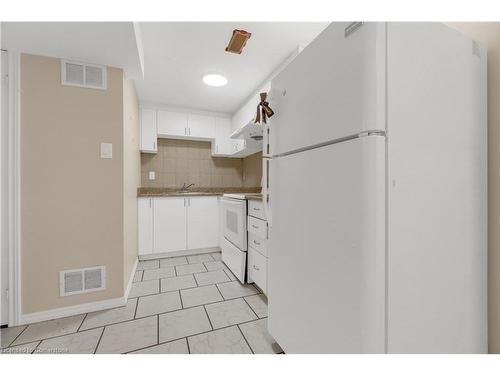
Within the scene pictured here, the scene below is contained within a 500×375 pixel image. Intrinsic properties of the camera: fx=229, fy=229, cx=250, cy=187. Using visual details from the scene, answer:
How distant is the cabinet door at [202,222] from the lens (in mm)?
3217

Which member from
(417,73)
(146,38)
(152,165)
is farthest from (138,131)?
(417,73)

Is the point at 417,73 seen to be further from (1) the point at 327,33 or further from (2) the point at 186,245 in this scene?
(2) the point at 186,245

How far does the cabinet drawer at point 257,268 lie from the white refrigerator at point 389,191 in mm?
781

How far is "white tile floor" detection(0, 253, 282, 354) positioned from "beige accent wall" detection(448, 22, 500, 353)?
103 centimetres

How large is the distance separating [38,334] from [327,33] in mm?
2361

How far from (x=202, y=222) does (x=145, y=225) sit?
0.74 metres

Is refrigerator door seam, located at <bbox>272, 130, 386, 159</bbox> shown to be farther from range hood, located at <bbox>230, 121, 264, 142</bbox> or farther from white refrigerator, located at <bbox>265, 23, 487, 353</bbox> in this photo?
range hood, located at <bbox>230, 121, 264, 142</bbox>

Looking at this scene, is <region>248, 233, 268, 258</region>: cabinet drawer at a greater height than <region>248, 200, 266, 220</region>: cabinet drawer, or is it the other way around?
<region>248, 200, 266, 220</region>: cabinet drawer

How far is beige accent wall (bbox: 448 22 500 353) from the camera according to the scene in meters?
1.01

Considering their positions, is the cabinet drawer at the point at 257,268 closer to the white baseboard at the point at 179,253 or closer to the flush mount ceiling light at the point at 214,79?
the white baseboard at the point at 179,253

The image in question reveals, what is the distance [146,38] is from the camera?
189cm

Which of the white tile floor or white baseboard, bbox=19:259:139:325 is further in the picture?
white baseboard, bbox=19:259:139:325

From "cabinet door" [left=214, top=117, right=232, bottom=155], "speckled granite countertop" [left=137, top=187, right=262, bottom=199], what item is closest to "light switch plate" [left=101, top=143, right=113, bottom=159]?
"speckled granite countertop" [left=137, top=187, right=262, bottom=199]

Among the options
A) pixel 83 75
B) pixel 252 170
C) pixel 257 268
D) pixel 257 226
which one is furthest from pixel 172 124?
pixel 257 268
